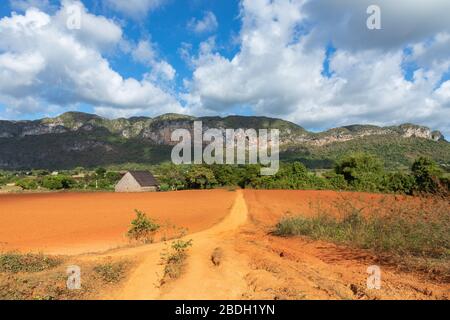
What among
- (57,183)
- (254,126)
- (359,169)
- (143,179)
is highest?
(254,126)

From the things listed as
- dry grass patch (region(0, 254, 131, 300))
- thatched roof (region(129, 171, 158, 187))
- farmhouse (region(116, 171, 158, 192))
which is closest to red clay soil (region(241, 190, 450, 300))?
dry grass patch (region(0, 254, 131, 300))

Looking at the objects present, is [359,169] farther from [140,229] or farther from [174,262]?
[174,262]

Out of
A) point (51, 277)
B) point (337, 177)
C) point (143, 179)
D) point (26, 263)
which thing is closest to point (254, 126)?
point (143, 179)

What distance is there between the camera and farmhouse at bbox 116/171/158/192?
5409 cm

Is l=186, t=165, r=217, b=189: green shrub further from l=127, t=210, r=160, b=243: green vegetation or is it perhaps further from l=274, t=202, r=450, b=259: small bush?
l=274, t=202, r=450, b=259: small bush

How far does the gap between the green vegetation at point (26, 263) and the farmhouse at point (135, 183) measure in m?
46.9

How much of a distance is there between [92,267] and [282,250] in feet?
14.2

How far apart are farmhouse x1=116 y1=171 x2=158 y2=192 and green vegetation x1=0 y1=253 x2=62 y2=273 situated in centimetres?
4694

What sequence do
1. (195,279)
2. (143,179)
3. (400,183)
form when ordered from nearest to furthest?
(195,279), (400,183), (143,179)

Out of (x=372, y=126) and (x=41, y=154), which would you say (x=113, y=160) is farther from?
(x=372, y=126)

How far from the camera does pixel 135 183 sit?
54.2m

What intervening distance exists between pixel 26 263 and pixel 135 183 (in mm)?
47769

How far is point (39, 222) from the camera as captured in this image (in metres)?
18.5

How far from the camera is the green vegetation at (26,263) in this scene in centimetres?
717
